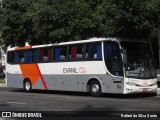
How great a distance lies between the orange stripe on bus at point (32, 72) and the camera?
27172 millimetres

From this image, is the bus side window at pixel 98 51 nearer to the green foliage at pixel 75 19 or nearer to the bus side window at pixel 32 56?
the green foliage at pixel 75 19

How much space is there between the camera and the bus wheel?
23.0 m

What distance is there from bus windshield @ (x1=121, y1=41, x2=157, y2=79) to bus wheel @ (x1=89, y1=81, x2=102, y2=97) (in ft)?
6.44

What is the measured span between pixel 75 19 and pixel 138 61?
19.7 feet

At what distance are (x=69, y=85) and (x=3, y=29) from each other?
37.2 feet

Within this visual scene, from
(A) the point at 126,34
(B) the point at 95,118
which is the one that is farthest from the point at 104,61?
(B) the point at 95,118

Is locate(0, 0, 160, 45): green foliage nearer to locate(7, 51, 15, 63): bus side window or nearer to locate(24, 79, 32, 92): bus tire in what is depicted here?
locate(7, 51, 15, 63): bus side window

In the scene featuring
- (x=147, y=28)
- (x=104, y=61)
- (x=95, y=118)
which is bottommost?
(x=95, y=118)

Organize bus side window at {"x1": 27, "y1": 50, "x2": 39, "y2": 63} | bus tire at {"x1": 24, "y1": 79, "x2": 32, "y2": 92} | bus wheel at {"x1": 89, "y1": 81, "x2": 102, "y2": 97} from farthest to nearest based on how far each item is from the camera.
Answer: bus tire at {"x1": 24, "y1": 79, "x2": 32, "y2": 92} → bus side window at {"x1": 27, "y1": 50, "x2": 39, "y2": 63} → bus wheel at {"x1": 89, "y1": 81, "x2": 102, "y2": 97}

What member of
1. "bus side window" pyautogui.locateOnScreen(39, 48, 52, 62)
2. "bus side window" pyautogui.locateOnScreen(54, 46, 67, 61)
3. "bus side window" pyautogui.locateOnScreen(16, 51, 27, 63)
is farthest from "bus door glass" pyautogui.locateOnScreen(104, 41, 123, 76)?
"bus side window" pyautogui.locateOnScreen(16, 51, 27, 63)

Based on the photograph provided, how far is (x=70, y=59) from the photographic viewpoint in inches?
962

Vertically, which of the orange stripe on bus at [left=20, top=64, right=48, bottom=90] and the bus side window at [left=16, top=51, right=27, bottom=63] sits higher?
the bus side window at [left=16, top=51, right=27, bottom=63]

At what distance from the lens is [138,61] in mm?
22109

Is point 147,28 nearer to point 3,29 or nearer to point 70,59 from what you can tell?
point 70,59
